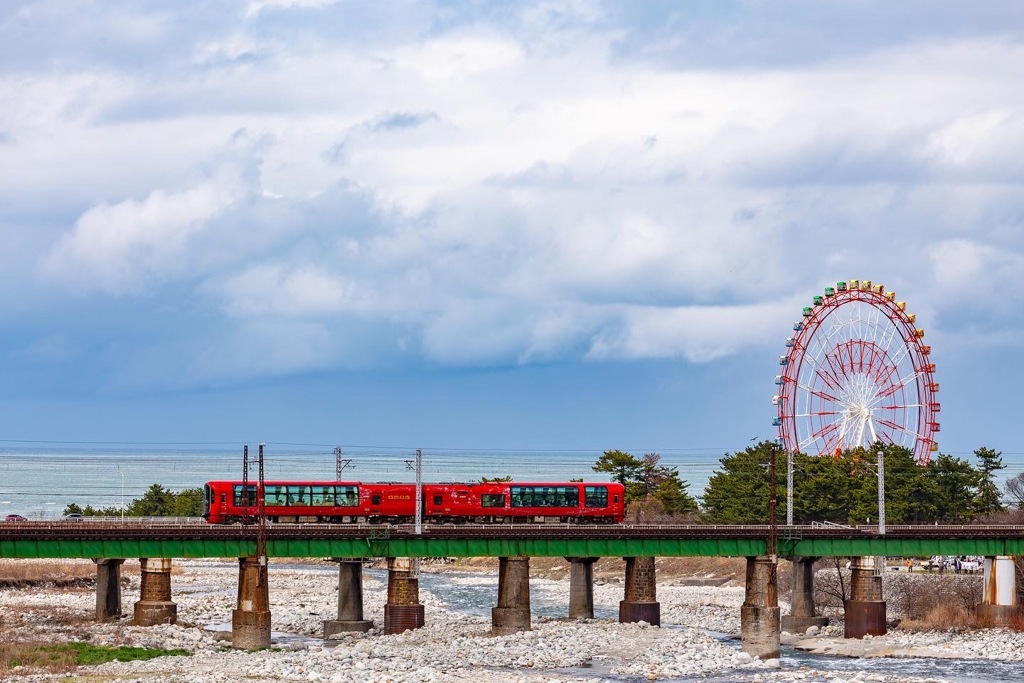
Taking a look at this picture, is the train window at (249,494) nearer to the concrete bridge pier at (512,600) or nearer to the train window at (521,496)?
the train window at (521,496)

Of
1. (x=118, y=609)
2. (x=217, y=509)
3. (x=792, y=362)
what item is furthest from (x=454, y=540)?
(x=792, y=362)

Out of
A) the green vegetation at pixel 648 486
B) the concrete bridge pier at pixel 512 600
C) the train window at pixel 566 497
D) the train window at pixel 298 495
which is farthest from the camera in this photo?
the green vegetation at pixel 648 486

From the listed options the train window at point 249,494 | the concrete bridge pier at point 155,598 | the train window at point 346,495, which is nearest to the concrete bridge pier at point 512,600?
the train window at point 346,495

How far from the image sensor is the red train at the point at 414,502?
104438mm

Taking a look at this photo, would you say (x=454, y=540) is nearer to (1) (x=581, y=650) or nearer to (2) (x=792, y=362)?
(1) (x=581, y=650)

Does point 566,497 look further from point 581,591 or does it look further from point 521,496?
point 581,591

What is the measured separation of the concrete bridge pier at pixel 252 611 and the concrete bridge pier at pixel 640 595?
2495 centimetres

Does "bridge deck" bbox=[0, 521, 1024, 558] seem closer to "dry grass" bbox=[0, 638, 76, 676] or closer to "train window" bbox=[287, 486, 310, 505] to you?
"dry grass" bbox=[0, 638, 76, 676]

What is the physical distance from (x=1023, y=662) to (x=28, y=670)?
52789 millimetres

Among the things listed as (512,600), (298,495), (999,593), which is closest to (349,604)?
(298,495)

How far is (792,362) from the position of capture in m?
145

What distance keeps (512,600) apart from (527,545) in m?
3.63

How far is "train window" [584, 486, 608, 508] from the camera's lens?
113 metres

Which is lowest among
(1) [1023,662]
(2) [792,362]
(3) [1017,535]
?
(1) [1023,662]
